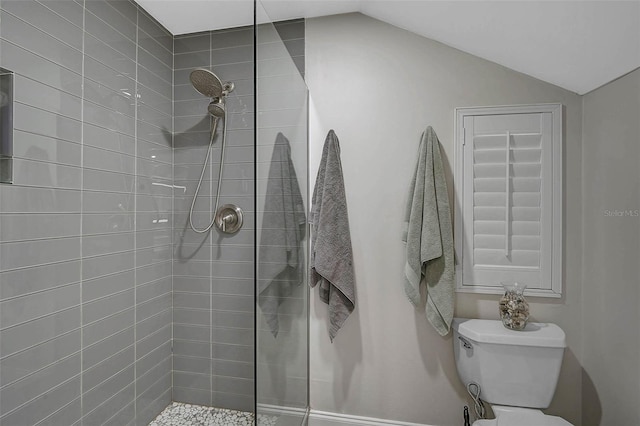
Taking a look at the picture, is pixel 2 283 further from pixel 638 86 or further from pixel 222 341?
pixel 638 86

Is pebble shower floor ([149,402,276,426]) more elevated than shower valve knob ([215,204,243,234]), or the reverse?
shower valve knob ([215,204,243,234])

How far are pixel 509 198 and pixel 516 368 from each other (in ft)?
2.42

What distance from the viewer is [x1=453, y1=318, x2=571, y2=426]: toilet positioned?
1351mm

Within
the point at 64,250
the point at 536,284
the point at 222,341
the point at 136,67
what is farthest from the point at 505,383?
the point at 136,67

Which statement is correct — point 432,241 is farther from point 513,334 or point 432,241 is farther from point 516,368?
point 516,368

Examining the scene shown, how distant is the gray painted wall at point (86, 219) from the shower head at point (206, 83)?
88 millimetres

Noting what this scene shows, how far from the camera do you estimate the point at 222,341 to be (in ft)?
3.90

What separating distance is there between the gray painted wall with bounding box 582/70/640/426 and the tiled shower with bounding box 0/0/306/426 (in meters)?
1.33

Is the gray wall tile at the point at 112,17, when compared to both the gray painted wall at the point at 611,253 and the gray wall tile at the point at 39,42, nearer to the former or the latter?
the gray wall tile at the point at 39,42

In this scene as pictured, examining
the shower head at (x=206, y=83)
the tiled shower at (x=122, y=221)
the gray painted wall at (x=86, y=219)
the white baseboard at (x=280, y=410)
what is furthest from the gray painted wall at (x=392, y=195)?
the gray painted wall at (x=86, y=219)

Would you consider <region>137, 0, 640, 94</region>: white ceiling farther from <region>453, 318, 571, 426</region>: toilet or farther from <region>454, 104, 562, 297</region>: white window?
<region>453, 318, 571, 426</region>: toilet

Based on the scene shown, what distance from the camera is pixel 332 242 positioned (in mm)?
1588

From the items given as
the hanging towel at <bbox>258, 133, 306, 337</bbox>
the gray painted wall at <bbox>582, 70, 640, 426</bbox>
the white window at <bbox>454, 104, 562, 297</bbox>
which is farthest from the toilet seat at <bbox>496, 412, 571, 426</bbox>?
the hanging towel at <bbox>258, 133, 306, 337</bbox>

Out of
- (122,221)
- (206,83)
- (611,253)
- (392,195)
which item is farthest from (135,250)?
(611,253)
